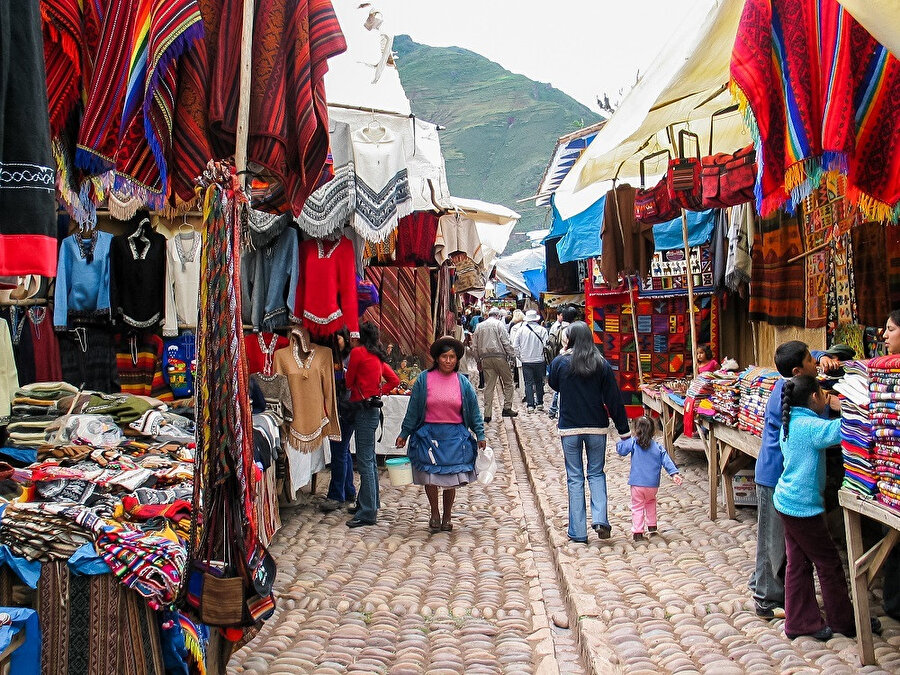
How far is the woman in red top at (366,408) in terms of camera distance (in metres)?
8.37

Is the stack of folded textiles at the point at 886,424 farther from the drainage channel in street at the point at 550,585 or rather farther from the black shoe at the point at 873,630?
the drainage channel in street at the point at 550,585

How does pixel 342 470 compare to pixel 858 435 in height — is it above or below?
below

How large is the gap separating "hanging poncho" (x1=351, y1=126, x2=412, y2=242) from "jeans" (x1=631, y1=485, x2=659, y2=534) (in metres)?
3.41

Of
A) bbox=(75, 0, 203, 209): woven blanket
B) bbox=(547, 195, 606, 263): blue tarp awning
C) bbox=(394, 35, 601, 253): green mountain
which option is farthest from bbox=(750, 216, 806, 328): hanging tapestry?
bbox=(394, 35, 601, 253): green mountain

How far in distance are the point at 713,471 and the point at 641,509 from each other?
0.99 metres

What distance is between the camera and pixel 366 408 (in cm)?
850

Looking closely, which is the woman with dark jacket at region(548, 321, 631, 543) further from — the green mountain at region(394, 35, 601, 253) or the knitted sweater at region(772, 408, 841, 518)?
the green mountain at region(394, 35, 601, 253)

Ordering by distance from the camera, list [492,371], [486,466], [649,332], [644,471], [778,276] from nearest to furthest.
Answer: [644,471] → [486,466] → [778,276] → [649,332] → [492,371]

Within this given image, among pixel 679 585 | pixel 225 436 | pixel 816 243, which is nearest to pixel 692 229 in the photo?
pixel 816 243

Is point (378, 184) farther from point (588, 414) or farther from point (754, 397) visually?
point (754, 397)

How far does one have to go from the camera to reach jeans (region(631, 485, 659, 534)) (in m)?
7.54

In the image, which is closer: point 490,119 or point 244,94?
point 244,94

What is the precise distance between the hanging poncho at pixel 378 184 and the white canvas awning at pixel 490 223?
6314mm

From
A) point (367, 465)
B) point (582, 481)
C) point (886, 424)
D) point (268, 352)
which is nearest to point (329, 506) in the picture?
point (367, 465)
